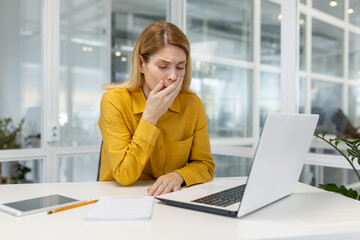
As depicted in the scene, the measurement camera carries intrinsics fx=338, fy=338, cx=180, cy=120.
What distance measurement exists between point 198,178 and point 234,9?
190 cm

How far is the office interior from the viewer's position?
217 centimetres

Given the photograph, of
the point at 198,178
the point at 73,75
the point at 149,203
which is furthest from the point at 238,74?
the point at 149,203

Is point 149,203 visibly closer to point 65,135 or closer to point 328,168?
point 328,168

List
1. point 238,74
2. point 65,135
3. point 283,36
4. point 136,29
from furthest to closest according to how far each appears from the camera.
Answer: point 136,29 < point 238,74 < point 65,135 < point 283,36

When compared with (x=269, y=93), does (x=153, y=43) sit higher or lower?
higher

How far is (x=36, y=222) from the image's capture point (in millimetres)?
826

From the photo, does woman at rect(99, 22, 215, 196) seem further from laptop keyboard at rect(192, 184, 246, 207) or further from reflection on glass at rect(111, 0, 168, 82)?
reflection on glass at rect(111, 0, 168, 82)

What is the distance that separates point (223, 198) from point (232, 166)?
183 cm

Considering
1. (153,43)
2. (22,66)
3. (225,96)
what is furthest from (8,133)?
(225,96)

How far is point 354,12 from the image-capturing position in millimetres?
2039

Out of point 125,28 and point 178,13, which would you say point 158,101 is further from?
point 178,13

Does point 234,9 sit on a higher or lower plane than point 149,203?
higher

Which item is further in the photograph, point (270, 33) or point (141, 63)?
point (270, 33)

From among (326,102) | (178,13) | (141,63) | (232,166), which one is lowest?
(232,166)
